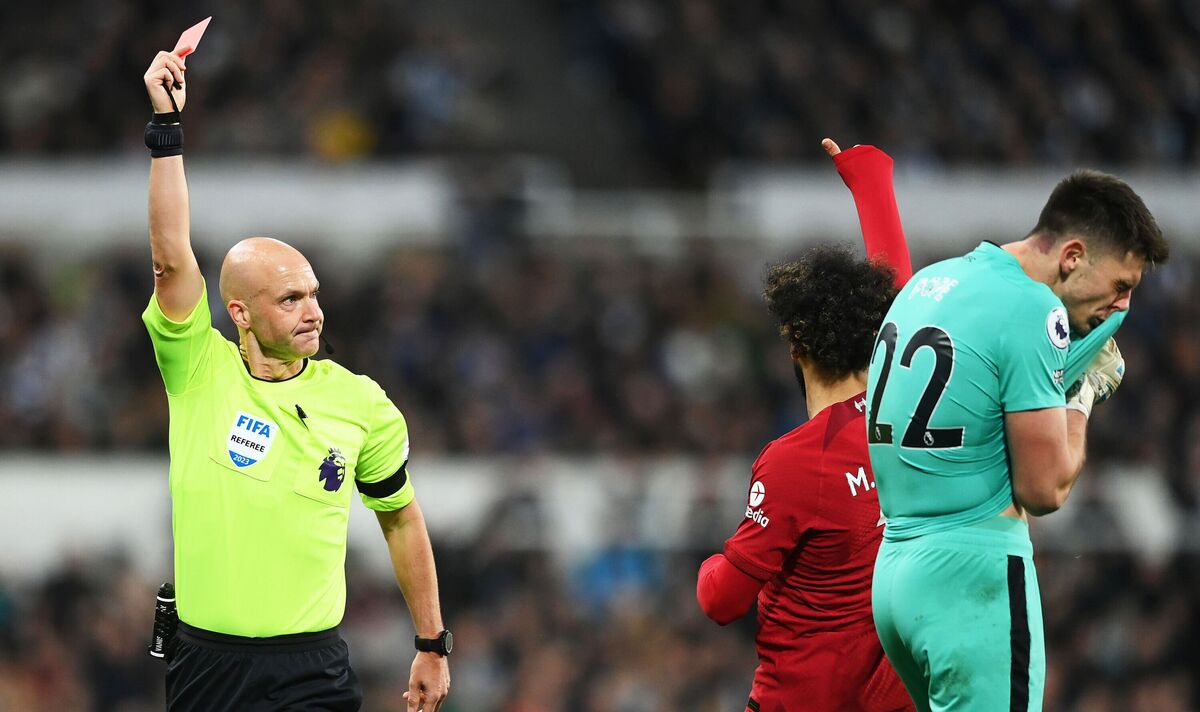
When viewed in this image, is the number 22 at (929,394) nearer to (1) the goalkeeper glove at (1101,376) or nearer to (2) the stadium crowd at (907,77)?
(1) the goalkeeper glove at (1101,376)

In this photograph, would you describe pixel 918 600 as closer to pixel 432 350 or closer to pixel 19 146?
pixel 432 350

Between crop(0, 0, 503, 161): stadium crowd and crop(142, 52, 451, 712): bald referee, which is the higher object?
crop(0, 0, 503, 161): stadium crowd

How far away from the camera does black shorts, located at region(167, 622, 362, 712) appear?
4.55m

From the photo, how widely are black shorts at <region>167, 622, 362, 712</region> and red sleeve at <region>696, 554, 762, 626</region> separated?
45.8 inches

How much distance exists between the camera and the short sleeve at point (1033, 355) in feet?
13.2

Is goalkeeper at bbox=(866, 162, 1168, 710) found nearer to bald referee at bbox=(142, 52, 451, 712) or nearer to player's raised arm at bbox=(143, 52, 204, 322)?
bald referee at bbox=(142, 52, 451, 712)

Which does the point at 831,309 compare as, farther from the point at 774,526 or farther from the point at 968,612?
the point at 968,612

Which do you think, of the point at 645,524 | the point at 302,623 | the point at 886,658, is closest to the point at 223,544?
the point at 302,623

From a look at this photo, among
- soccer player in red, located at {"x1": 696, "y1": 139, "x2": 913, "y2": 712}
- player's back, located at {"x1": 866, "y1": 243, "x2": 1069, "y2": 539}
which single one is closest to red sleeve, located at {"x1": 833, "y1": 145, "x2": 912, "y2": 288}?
soccer player in red, located at {"x1": 696, "y1": 139, "x2": 913, "y2": 712}

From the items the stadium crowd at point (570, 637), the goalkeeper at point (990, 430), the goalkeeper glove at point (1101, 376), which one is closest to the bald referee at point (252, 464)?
the goalkeeper at point (990, 430)

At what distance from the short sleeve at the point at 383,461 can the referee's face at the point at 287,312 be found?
0.27 m

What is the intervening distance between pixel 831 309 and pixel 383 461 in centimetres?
149

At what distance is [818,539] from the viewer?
4.46 meters

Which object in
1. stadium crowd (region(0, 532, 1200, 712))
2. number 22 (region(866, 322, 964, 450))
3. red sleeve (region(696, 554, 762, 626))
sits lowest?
stadium crowd (region(0, 532, 1200, 712))
